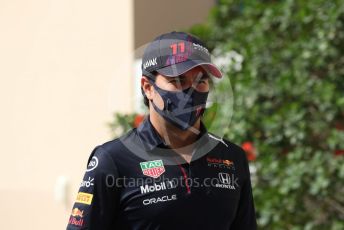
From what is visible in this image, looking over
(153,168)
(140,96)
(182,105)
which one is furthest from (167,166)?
(140,96)

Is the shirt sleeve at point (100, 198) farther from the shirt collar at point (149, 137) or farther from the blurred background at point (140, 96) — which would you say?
the blurred background at point (140, 96)

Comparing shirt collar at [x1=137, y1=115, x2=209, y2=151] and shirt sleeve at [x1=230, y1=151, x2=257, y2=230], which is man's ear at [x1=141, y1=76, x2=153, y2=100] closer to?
shirt collar at [x1=137, y1=115, x2=209, y2=151]

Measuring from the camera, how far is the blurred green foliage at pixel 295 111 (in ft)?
17.8

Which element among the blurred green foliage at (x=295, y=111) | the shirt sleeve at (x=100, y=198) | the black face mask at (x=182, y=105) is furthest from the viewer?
the blurred green foliage at (x=295, y=111)

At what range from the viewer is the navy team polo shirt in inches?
102

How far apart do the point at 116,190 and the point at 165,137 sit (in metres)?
0.31

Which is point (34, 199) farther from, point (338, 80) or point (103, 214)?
point (103, 214)

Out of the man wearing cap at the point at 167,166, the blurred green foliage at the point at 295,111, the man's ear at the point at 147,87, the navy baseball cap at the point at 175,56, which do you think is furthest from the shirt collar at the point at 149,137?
the blurred green foliage at the point at 295,111

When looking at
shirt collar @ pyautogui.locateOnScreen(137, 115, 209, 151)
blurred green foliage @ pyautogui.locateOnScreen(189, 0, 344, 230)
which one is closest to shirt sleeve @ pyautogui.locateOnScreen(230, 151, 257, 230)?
shirt collar @ pyautogui.locateOnScreen(137, 115, 209, 151)

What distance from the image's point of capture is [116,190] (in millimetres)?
2592

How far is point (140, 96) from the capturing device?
6.98 m

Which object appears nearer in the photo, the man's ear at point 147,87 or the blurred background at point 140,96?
the man's ear at point 147,87

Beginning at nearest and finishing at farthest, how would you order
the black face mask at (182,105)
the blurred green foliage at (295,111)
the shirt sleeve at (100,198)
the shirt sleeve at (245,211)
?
the shirt sleeve at (100,198) → the black face mask at (182,105) → the shirt sleeve at (245,211) → the blurred green foliage at (295,111)

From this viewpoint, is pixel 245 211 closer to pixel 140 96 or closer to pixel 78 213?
pixel 78 213
